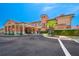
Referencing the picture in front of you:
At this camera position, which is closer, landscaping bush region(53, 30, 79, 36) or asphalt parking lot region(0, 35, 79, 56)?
asphalt parking lot region(0, 35, 79, 56)

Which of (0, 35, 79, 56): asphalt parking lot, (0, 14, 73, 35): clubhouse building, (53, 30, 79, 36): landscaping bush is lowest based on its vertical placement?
(0, 35, 79, 56): asphalt parking lot

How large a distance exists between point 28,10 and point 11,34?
56cm

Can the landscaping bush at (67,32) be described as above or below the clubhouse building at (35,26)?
below

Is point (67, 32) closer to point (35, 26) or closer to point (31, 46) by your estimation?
point (35, 26)

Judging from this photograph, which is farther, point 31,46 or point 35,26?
point 35,26

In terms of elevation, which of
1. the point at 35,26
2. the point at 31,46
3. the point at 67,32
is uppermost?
the point at 35,26

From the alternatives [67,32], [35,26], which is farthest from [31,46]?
[67,32]

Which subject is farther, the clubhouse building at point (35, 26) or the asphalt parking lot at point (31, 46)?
the clubhouse building at point (35, 26)

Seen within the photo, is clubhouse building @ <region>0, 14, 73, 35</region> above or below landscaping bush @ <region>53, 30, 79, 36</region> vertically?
above

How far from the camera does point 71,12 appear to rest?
13.5 ft

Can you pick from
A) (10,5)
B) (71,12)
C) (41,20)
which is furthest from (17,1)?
(71,12)

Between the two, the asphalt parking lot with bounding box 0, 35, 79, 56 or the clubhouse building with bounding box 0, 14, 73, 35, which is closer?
the asphalt parking lot with bounding box 0, 35, 79, 56

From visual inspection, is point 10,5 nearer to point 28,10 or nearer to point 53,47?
point 28,10

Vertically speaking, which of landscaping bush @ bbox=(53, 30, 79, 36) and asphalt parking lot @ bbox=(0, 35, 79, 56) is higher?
landscaping bush @ bbox=(53, 30, 79, 36)
